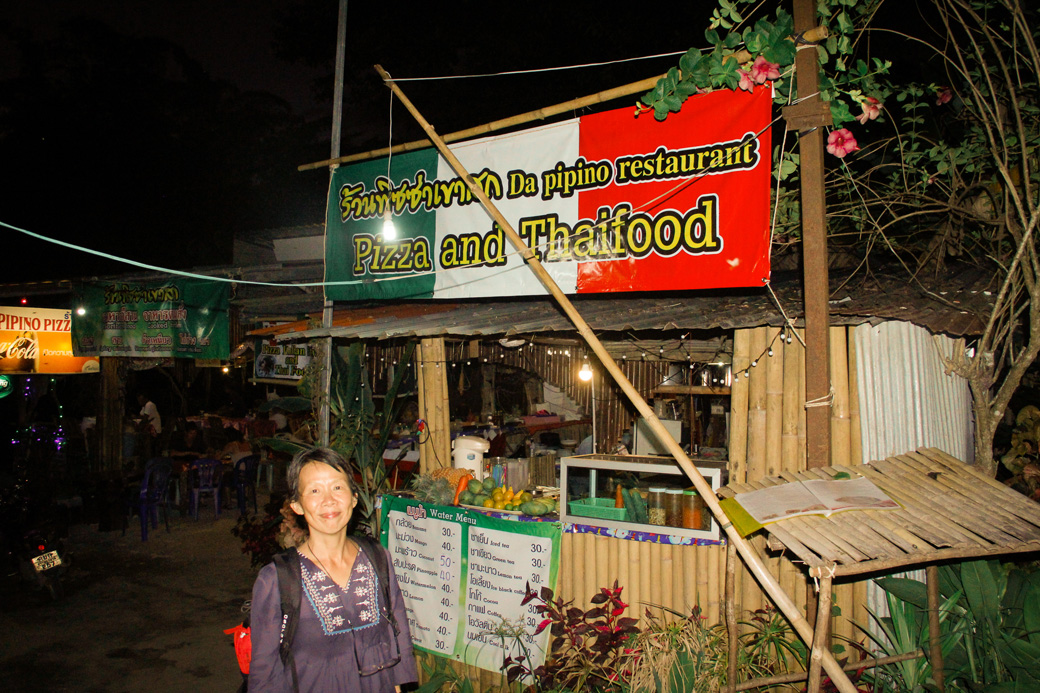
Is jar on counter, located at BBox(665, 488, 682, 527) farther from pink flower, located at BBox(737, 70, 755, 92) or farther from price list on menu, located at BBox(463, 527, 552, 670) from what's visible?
pink flower, located at BBox(737, 70, 755, 92)

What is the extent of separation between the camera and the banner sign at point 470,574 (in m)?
5.23

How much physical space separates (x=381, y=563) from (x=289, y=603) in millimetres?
510

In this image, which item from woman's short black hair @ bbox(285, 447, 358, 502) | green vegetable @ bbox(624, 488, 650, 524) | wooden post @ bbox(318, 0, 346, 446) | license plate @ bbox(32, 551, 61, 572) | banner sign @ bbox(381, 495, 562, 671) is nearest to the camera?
woman's short black hair @ bbox(285, 447, 358, 502)

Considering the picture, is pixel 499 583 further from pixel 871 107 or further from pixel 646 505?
pixel 871 107

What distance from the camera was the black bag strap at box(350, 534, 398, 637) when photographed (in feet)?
10.2

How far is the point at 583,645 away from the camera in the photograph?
4.80 metres

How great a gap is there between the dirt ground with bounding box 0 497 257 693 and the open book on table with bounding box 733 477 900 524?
529 centimetres

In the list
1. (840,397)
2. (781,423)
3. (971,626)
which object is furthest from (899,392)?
(971,626)

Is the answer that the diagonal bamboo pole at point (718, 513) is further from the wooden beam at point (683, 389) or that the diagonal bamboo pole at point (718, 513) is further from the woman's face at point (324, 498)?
the wooden beam at point (683, 389)

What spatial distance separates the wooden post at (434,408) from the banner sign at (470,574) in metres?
0.57

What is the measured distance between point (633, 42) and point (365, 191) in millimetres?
8941

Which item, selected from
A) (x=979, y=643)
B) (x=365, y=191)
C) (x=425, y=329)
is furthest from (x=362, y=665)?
(x=365, y=191)

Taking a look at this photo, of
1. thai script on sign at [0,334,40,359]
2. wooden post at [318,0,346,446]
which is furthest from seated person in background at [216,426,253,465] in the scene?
wooden post at [318,0,346,446]

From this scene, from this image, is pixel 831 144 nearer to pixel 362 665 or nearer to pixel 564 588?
pixel 564 588
